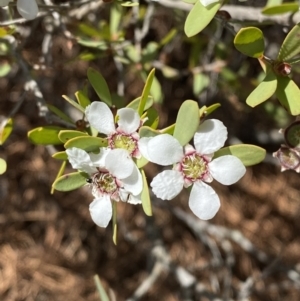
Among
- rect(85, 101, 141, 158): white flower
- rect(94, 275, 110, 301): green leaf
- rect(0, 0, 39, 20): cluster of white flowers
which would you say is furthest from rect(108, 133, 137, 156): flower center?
rect(94, 275, 110, 301): green leaf

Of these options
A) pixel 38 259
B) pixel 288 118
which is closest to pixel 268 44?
pixel 288 118

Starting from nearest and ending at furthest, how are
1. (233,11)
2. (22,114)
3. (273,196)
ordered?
(233,11), (22,114), (273,196)

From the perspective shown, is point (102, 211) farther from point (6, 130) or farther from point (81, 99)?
point (6, 130)

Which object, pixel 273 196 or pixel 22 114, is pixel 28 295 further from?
pixel 273 196

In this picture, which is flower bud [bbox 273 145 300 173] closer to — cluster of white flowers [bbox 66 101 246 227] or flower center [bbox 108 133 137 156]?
cluster of white flowers [bbox 66 101 246 227]

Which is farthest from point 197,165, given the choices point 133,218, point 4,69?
point 133,218

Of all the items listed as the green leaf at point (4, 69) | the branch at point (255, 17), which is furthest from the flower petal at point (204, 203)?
the green leaf at point (4, 69)

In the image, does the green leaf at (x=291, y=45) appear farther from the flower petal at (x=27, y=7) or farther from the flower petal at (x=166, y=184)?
the flower petal at (x=27, y=7)
